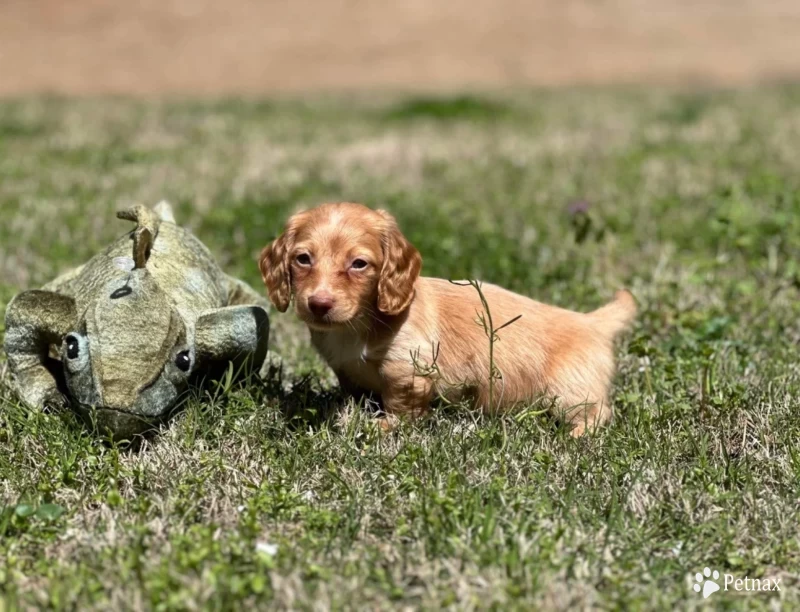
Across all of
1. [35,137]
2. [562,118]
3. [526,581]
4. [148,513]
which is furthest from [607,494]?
[562,118]

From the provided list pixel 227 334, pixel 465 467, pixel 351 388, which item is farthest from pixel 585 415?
pixel 227 334

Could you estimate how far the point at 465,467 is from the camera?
3488 mm

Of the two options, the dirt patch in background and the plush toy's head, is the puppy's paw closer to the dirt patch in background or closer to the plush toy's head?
the plush toy's head

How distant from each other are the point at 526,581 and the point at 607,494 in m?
0.66

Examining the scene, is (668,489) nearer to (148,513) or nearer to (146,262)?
(148,513)

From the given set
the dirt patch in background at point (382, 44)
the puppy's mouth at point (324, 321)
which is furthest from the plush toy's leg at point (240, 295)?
the dirt patch in background at point (382, 44)

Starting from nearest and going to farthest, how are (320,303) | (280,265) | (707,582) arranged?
(707,582), (320,303), (280,265)

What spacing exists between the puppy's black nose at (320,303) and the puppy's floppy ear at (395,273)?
28 cm

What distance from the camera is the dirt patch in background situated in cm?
2538

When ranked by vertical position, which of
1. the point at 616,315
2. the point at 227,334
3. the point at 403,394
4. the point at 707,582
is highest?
the point at 227,334

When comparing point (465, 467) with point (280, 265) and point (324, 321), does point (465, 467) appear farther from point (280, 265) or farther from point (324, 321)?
point (280, 265)

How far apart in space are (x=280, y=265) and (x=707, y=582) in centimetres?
191

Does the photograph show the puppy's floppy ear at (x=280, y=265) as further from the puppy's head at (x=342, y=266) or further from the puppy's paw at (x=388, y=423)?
the puppy's paw at (x=388, y=423)

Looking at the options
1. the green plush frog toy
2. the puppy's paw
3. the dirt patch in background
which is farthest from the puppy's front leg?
the dirt patch in background
